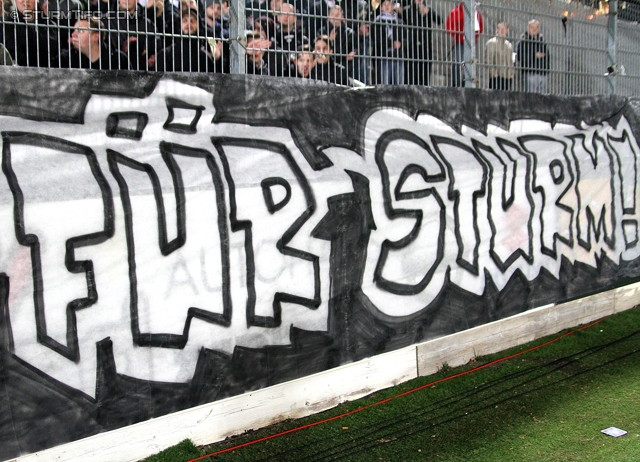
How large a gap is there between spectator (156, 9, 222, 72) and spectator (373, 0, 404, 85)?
5.41ft

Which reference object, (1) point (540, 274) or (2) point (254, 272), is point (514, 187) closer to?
(1) point (540, 274)

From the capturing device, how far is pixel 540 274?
26.5 ft

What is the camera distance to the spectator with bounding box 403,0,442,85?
6773 mm

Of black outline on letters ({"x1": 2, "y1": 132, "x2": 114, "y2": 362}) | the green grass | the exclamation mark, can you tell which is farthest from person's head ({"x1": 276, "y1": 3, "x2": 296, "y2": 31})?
the exclamation mark

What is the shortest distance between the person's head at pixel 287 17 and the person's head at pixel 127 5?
125 cm

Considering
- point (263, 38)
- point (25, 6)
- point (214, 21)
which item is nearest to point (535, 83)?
point (263, 38)

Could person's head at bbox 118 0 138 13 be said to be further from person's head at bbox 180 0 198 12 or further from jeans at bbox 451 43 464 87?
jeans at bbox 451 43 464 87

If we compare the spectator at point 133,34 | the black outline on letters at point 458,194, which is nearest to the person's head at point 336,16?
the black outline on letters at point 458,194

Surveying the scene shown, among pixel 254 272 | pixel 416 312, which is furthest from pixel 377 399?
pixel 254 272

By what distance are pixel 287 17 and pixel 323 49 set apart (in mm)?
412

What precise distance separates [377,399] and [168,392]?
193cm

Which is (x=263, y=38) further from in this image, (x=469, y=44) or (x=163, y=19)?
(x=469, y=44)

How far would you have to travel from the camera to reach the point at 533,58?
26.3 ft

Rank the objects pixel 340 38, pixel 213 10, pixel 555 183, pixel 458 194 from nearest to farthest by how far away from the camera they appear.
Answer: pixel 213 10
pixel 340 38
pixel 458 194
pixel 555 183
